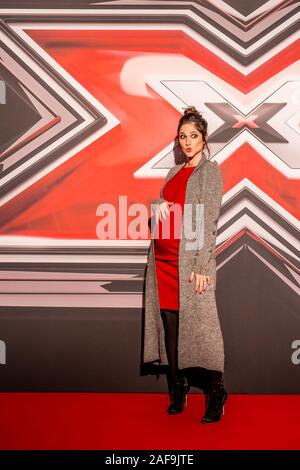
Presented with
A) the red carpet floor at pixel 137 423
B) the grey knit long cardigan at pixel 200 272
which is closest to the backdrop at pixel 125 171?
the red carpet floor at pixel 137 423

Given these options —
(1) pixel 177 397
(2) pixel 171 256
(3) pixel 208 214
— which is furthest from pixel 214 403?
(3) pixel 208 214

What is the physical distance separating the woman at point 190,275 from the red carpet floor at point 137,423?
0.38 feet

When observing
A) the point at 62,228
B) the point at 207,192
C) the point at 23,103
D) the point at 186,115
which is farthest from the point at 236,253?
the point at 23,103

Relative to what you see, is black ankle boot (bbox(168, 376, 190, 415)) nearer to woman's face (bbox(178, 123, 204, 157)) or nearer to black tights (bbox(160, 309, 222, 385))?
black tights (bbox(160, 309, 222, 385))

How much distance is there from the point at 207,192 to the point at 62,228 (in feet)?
2.83

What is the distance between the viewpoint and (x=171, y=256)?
2195 millimetres

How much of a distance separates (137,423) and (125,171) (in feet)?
4.08

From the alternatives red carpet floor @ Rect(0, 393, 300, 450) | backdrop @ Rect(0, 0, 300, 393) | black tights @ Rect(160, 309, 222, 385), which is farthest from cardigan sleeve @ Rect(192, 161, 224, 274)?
red carpet floor @ Rect(0, 393, 300, 450)

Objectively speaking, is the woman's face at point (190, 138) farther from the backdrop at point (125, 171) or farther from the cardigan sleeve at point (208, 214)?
the backdrop at point (125, 171)

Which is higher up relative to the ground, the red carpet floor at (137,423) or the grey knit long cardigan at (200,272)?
the grey knit long cardigan at (200,272)

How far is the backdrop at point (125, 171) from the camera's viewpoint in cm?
250

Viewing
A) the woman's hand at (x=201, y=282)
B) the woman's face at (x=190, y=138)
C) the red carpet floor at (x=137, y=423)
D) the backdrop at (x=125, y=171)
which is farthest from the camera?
the backdrop at (x=125, y=171)

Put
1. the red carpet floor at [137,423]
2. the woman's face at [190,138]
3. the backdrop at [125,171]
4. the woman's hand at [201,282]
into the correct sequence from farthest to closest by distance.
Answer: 1. the backdrop at [125,171]
2. the woman's face at [190,138]
3. the woman's hand at [201,282]
4. the red carpet floor at [137,423]
